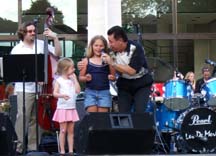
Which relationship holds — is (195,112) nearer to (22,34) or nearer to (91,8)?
(22,34)

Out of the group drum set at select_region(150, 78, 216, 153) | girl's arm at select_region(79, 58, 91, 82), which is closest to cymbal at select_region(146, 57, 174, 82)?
drum set at select_region(150, 78, 216, 153)

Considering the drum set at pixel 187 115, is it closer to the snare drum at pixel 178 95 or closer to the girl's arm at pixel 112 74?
the snare drum at pixel 178 95

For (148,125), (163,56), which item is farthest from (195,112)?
(163,56)

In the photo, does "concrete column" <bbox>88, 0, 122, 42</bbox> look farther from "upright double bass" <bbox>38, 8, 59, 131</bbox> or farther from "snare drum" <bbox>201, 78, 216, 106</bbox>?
"upright double bass" <bbox>38, 8, 59, 131</bbox>

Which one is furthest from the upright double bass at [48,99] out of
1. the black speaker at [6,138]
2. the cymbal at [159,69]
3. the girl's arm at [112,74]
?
the cymbal at [159,69]

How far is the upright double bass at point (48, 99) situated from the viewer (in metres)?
7.25

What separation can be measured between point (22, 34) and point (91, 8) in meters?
5.25

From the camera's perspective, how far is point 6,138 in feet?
20.6

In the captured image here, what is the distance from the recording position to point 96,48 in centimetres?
711

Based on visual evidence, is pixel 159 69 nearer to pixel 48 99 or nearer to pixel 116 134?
pixel 48 99

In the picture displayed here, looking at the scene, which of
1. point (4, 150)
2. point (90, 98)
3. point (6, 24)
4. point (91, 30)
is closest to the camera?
point (4, 150)

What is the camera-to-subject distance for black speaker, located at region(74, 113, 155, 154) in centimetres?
625

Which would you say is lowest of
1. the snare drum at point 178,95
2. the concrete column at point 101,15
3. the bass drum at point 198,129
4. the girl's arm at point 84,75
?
the bass drum at point 198,129

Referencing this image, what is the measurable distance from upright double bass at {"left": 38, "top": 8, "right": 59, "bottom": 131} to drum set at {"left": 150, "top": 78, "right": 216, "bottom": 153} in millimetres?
1472
